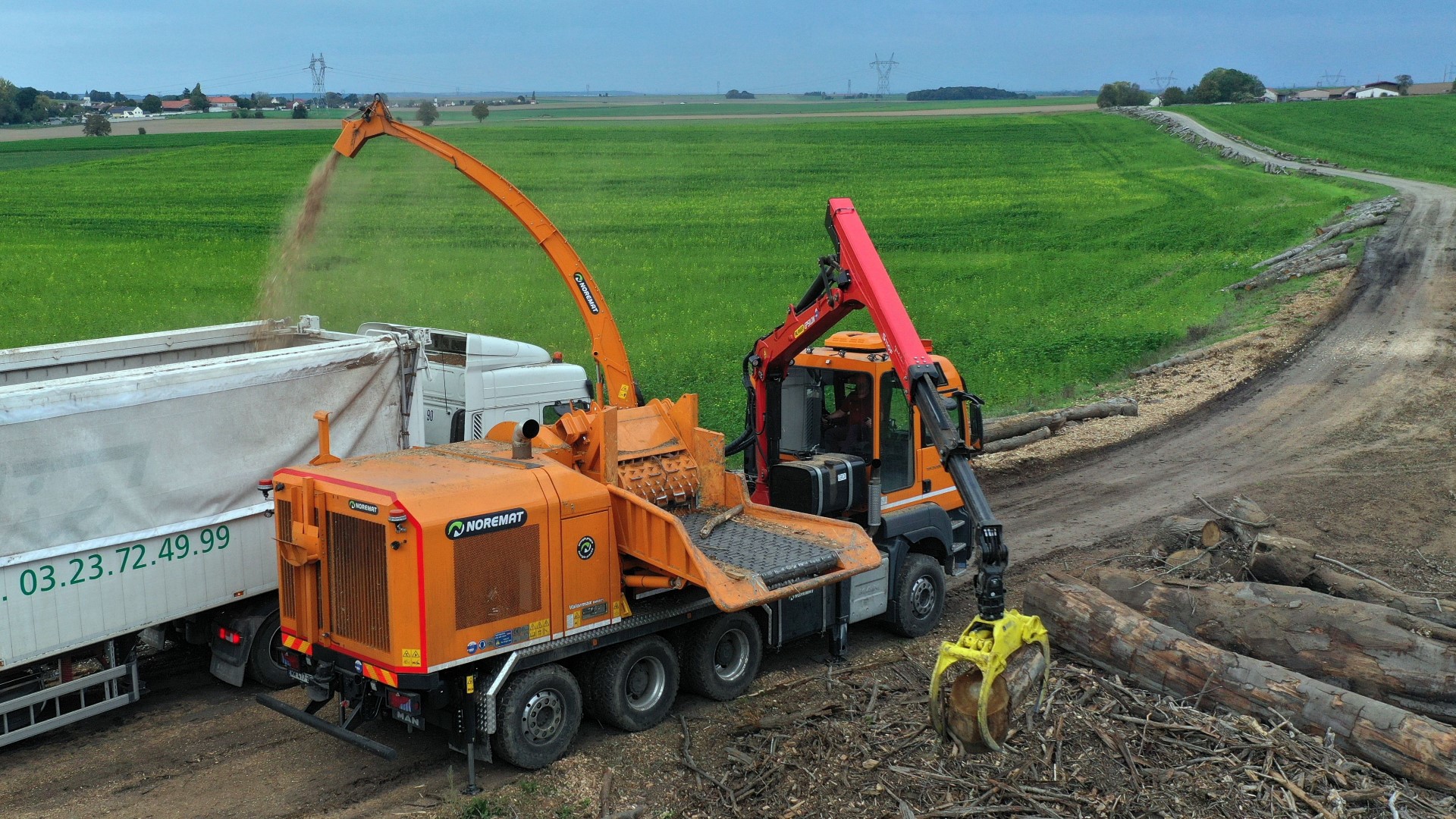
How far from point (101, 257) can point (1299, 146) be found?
69.7 metres

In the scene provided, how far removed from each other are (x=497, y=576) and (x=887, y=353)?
4.69 metres

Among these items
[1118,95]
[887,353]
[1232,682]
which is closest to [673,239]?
[887,353]

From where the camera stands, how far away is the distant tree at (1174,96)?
129 m

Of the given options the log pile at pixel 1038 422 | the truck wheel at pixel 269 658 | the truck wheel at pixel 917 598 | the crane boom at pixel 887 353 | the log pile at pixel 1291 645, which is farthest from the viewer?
the log pile at pixel 1038 422

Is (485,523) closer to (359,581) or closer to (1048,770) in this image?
(359,581)

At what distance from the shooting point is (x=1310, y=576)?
13.0m

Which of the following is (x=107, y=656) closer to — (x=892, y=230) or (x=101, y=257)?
(x=101, y=257)

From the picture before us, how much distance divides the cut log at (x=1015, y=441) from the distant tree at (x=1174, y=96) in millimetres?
117182

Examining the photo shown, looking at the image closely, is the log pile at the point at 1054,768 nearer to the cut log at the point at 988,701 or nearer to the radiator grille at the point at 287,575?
the cut log at the point at 988,701

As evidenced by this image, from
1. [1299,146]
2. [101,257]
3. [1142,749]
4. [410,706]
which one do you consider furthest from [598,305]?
[1299,146]

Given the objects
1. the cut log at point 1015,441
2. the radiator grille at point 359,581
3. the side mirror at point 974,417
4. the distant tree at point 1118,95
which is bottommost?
the cut log at point 1015,441

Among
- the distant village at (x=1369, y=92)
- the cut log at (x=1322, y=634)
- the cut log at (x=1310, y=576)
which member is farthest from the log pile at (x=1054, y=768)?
the distant village at (x=1369, y=92)

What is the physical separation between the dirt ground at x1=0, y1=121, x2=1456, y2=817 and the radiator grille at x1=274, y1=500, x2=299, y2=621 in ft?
4.27

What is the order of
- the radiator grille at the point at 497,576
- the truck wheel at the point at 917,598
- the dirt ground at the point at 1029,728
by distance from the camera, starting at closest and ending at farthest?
1. the radiator grille at the point at 497,576
2. the dirt ground at the point at 1029,728
3. the truck wheel at the point at 917,598
